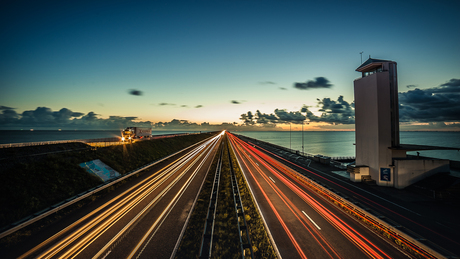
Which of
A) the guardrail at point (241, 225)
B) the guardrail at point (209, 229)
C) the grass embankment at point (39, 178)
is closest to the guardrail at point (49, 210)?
the grass embankment at point (39, 178)

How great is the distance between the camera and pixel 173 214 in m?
16.5

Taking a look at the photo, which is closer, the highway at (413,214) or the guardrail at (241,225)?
the guardrail at (241,225)

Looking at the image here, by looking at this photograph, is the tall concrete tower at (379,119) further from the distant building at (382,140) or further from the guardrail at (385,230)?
the guardrail at (385,230)

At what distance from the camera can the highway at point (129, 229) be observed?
1142 cm

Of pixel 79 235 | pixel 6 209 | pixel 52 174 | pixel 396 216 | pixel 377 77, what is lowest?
pixel 396 216

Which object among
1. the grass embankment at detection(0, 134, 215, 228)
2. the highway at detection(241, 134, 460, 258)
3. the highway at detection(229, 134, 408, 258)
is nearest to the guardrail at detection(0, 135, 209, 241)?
the grass embankment at detection(0, 134, 215, 228)

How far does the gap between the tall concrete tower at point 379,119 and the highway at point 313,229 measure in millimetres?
13754

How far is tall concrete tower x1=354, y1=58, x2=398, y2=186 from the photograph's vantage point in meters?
26.9

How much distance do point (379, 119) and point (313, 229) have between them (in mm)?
23901

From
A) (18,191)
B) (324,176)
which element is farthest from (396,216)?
(18,191)

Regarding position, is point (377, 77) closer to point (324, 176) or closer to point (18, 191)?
point (324, 176)

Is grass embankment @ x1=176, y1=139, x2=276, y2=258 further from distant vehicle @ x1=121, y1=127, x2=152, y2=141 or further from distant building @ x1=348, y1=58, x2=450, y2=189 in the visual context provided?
distant vehicle @ x1=121, y1=127, x2=152, y2=141

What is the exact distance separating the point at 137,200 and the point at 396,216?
26392 mm

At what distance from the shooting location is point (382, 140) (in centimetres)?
2748
